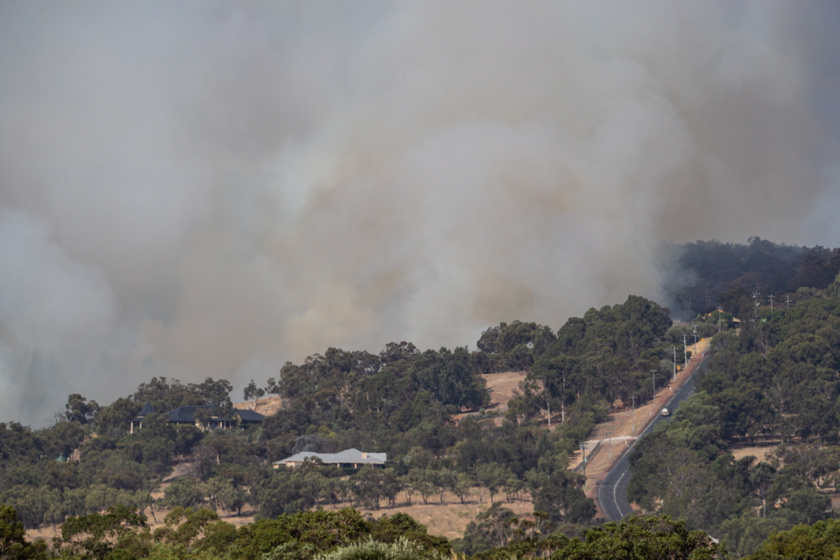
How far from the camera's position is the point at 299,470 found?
129125 millimetres

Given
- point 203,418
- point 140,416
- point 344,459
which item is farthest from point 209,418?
point 344,459

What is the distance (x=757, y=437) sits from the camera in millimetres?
133375

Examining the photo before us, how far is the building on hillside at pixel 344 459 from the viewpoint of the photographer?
13950cm

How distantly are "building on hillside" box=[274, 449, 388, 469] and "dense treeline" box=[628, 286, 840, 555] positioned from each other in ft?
128

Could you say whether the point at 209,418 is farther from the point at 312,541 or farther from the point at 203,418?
the point at 312,541

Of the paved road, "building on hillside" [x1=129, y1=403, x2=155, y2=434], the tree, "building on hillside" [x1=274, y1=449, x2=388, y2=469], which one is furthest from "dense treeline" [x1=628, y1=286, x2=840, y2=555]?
"building on hillside" [x1=129, y1=403, x2=155, y2=434]

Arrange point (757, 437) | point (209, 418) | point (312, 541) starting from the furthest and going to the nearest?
point (209, 418), point (757, 437), point (312, 541)

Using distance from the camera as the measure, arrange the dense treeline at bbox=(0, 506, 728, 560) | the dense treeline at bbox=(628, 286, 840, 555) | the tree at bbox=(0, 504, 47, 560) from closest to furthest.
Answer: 1. the tree at bbox=(0, 504, 47, 560)
2. the dense treeline at bbox=(0, 506, 728, 560)
3. the dense treeline at bbox=(628, 286, 840, 555)

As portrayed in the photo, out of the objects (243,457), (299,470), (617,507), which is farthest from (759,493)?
→ (243,457)

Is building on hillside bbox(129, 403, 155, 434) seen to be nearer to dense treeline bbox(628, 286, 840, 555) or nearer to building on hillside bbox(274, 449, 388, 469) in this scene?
building on hillside bbox(274, 449, 388, 469)

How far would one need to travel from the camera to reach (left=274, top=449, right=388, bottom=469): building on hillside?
140m

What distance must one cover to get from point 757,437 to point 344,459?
2291 inches

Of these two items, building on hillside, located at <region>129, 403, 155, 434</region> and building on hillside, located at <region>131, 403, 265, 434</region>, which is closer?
building on hillside, located at <region>131, 403, 265, 434</region>

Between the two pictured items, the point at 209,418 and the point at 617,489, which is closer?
the point at 617,489
